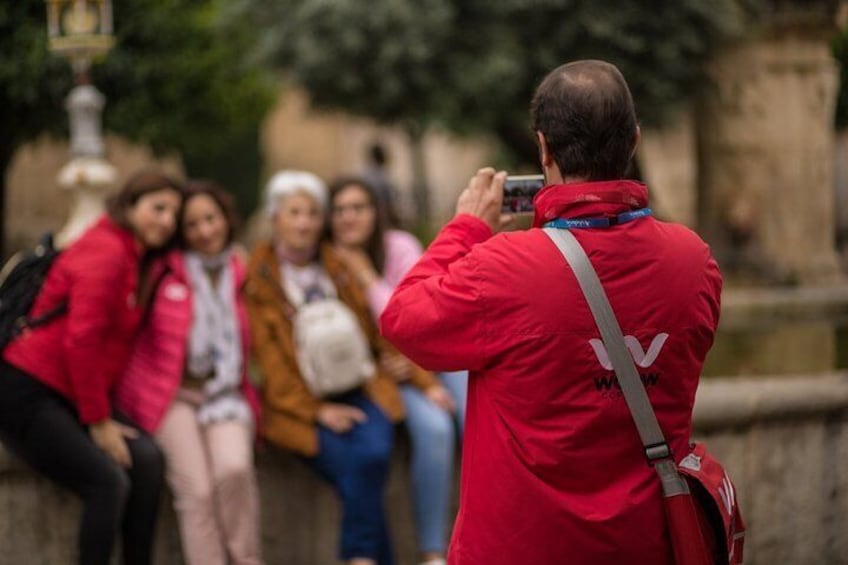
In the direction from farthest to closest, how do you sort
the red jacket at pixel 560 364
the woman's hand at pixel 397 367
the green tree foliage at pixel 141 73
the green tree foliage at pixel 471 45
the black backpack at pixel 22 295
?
the green tree foliage at pixel 141 73 → the green tree foliage at pixel 471 45 → the woman's hand at pixel 397 367 → the black backpack at pixel 22 295 → the red jacket at pixel 560 364

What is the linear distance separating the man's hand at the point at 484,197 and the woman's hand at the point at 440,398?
7.76 feet

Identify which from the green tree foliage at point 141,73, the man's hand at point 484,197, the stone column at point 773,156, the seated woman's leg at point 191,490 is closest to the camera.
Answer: the man's hand at point 484,197

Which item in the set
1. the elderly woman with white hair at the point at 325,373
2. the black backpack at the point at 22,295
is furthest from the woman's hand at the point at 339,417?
the black backpack at the point at 22,295

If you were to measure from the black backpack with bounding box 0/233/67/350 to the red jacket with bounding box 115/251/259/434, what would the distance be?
15.4 inches

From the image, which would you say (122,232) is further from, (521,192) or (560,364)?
(560,364)

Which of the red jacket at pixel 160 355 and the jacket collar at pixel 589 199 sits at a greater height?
the jacket collar at pixel 589 199

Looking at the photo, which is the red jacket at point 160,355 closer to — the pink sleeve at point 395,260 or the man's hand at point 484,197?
the pink sleeve at point 395,260

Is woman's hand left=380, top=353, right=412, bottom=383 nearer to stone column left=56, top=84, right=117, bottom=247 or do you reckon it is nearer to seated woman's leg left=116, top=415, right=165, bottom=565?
seated woman's leg left=116, top=415, right=165, bottom=565

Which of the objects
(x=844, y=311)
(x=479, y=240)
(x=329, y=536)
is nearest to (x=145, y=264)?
(x=329, y=536)

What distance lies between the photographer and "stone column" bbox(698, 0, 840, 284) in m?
12.8

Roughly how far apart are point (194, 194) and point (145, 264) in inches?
14.0

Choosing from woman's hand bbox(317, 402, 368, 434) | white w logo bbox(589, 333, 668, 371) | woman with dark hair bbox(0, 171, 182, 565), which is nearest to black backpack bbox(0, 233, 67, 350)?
woman with dark hair bbox(0, 171, 182, 565)

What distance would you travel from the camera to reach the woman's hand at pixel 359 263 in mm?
→ 5355

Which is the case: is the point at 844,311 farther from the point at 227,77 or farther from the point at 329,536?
the point at 227,77
